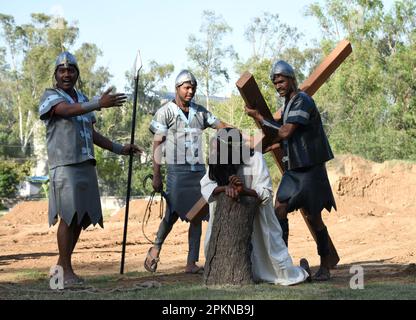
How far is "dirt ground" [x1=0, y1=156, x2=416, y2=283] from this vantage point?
11.4 meters

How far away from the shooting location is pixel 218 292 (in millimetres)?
6699

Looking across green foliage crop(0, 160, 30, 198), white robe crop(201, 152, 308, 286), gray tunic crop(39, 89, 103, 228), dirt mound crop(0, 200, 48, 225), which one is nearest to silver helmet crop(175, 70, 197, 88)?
gray tunic crop(39, 89, 103, 228)

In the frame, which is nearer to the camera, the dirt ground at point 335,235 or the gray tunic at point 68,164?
the gray tunic at point 68,164

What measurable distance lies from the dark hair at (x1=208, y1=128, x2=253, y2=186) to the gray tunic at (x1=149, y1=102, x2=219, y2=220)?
1938 millimetres

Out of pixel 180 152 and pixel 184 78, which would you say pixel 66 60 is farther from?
pixel 180 152

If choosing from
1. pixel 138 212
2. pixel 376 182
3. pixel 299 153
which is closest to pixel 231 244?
pixel 299 153

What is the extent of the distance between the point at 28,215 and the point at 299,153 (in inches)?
976

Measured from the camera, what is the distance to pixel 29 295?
6.93 m

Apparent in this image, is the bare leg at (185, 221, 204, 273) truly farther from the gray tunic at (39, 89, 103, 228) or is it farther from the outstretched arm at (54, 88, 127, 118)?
the outstretched arm at (54, 88, 127, 118)

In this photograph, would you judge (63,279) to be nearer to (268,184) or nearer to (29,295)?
(29,295)

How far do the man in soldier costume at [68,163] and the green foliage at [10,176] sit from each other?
4254cm

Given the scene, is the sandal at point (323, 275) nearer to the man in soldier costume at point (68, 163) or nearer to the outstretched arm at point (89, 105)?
the man in soldier costume at point (68, 163)

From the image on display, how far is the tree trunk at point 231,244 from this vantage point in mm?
7168

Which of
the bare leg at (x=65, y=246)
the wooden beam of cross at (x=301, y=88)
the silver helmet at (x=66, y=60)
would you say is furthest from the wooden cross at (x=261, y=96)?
the silver helmet at (x=66, y=60)
